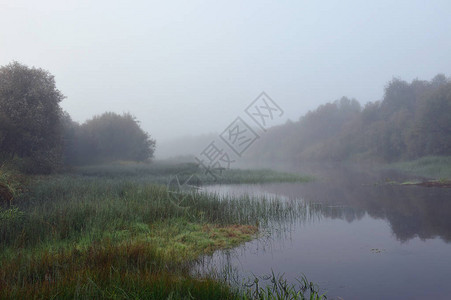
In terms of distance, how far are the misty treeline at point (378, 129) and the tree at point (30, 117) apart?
123 ft

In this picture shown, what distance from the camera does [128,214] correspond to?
10.7m

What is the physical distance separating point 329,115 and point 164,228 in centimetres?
8442

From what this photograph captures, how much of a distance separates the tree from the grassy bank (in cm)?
895

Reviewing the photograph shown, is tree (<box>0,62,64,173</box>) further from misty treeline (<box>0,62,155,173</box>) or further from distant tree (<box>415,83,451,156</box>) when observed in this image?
distant tree (<box>415,83,451,156</box>)

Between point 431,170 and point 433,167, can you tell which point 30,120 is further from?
point 433,167

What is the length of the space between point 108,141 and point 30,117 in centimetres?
1900

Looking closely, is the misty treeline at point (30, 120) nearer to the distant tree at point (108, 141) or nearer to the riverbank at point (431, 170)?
the distant tree at point (108, 141)

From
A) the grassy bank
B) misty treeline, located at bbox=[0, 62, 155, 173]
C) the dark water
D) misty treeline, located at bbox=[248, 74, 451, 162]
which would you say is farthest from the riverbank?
misty treeline, located at bbox=[0, 62, 155, 173]

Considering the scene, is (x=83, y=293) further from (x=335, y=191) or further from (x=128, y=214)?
(x=335, y=191)

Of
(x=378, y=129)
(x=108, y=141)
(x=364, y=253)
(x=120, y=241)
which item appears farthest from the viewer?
(x=378, y=129)

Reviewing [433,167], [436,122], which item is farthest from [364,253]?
[436,122]

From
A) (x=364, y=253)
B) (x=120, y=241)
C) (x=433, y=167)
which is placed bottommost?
(x=364, y=253)

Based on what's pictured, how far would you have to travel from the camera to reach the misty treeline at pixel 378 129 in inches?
1438

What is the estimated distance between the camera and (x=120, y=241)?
8516 millimetres
